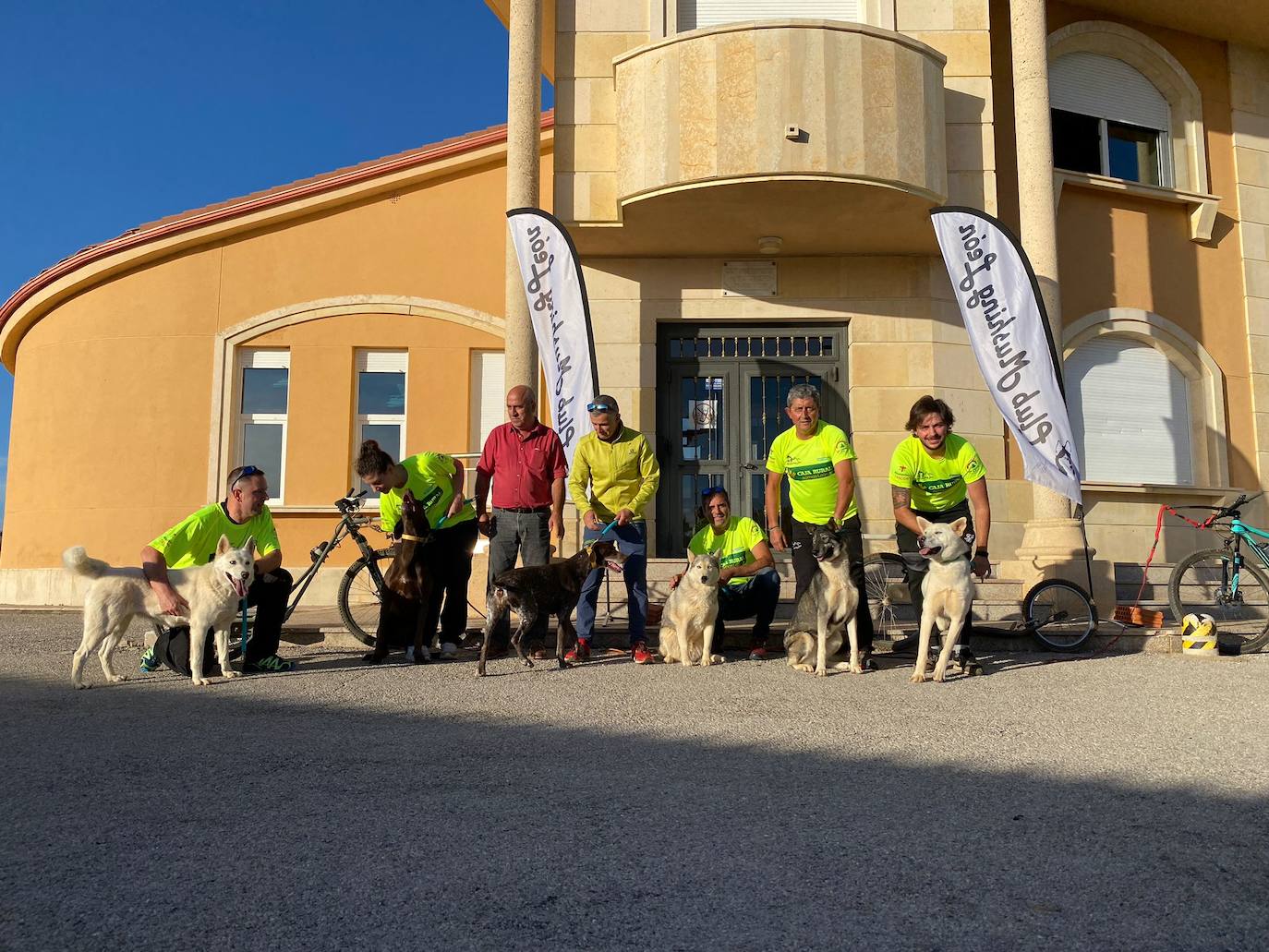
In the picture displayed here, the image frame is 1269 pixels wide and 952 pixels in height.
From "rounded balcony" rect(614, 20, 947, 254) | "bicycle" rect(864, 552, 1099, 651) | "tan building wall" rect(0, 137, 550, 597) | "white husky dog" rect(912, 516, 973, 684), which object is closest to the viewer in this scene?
"white husky dog" rect(912, 516, 973, 684)

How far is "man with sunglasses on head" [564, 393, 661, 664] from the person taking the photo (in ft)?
23.2

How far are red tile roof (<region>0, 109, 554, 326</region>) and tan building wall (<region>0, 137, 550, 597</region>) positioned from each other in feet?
0.71

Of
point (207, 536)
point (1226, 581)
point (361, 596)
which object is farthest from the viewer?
point (1226, 581)

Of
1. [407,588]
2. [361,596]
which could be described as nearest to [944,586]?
[407,588]

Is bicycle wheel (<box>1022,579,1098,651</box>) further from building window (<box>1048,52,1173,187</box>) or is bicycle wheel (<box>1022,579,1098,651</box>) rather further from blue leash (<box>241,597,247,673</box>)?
building window (<box>1048,52,1173,187</box>)

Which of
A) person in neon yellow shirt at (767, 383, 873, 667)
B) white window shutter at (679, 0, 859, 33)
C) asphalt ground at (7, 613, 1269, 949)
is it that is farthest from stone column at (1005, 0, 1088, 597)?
asphalt ground at (7, 613, 1269, 949)

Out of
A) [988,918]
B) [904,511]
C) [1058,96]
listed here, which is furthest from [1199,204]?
[988,918]

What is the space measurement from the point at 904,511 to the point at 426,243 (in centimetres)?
903

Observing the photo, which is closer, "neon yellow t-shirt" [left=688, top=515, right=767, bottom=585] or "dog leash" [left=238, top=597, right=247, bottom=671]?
"dog leash" [left=238, top=597, right=247, bottom=671]

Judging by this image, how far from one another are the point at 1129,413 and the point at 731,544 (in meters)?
7.83

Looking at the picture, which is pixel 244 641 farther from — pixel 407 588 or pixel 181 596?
pixel 407 588

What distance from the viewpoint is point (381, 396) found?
13312 mm

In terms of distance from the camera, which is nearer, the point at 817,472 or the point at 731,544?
the point at 817,472

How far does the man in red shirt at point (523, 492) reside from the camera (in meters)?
7.09
